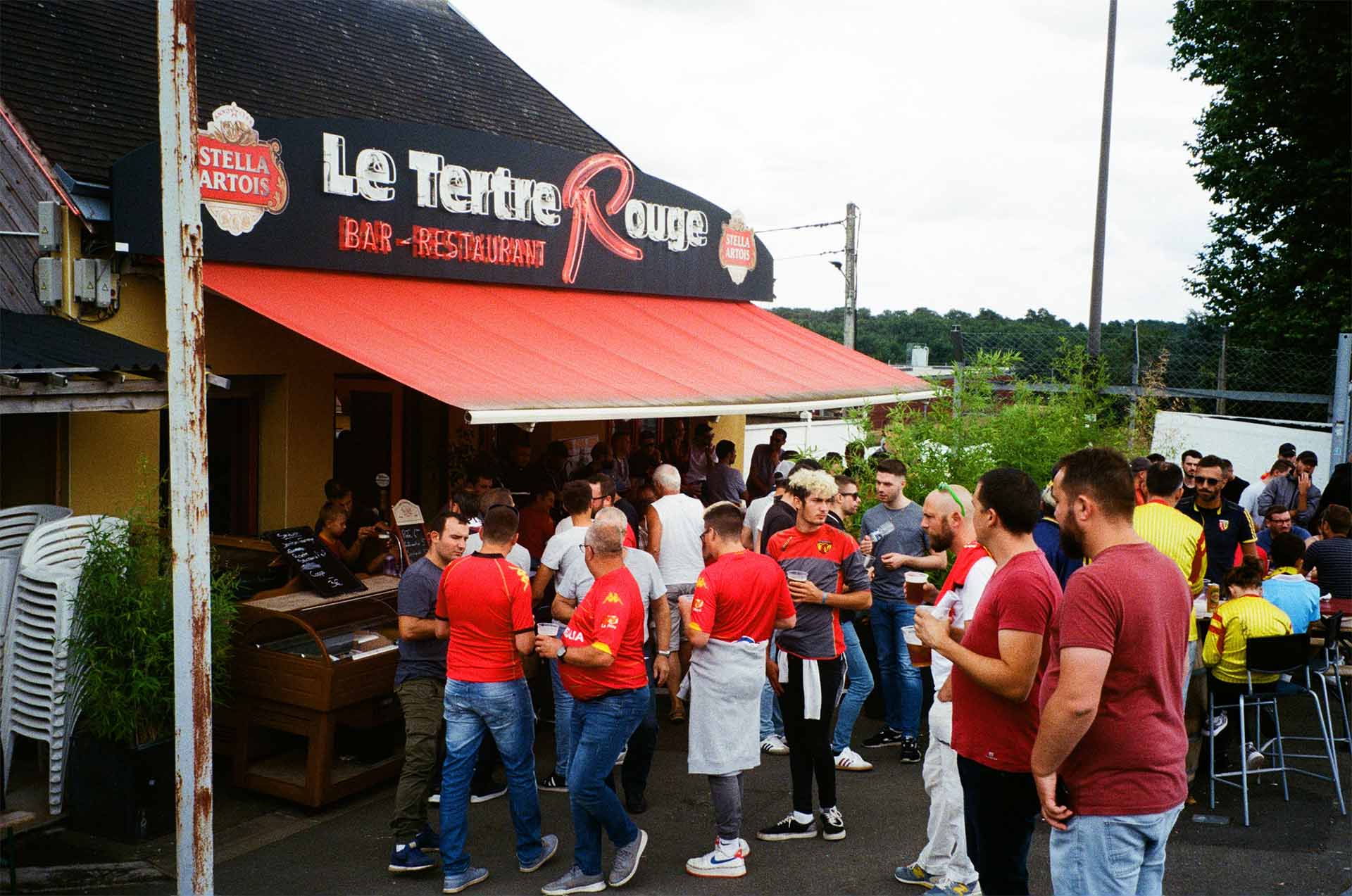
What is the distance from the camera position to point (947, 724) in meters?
4.89

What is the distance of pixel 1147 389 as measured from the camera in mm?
12062

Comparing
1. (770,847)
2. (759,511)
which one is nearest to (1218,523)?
(759,511)

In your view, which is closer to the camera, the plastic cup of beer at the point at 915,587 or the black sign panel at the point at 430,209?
the plastic cup of beer at the point at 915,587

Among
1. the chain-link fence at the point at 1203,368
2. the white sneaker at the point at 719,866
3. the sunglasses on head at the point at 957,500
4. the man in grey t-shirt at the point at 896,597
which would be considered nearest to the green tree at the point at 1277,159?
the chain-link fence at the point at 1203,368

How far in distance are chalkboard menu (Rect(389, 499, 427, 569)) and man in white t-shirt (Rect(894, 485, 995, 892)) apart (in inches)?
176

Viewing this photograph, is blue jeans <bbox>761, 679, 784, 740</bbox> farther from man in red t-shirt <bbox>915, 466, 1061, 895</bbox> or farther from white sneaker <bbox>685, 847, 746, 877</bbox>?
man in red t-shirt <bbox>915, 466, 1061, 895</bbox>

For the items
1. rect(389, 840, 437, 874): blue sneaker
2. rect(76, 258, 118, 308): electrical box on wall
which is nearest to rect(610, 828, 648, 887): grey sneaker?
rect(389, 840, 437, 874): blue sneaker

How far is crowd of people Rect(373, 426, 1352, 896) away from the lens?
10.5ft

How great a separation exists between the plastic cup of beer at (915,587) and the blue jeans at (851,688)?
6.11 ft

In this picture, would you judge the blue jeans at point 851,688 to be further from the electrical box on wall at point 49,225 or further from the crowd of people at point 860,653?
the electrical box on wall at point 49,225

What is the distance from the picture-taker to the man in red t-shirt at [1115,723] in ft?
10.2

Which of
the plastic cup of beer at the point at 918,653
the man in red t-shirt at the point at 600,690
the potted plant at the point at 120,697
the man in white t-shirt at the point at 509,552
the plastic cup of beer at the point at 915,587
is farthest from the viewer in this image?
the man in white t-shirt at the point at 509,552

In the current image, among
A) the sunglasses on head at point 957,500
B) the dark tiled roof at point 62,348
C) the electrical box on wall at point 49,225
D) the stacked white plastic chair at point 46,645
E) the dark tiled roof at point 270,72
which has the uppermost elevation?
the dark tiled roof at point 270,72

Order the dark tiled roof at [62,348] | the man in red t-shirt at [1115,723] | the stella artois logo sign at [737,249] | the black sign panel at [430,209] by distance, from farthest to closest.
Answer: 1. the stella artois logo sign at [737,249]
2. the black sign panel at [430,209]
3. the dark tiled roof at [62,348]
4. the man in red t-shirt at [1115,723]
